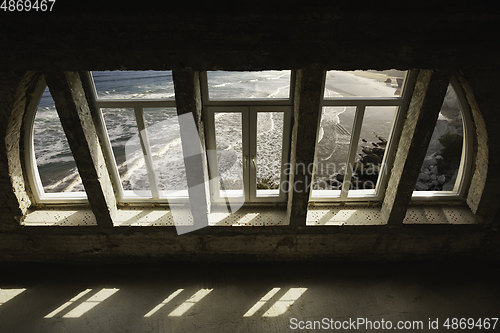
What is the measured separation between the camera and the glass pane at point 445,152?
387 cm

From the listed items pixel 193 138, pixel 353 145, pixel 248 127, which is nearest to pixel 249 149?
pixel 248 127

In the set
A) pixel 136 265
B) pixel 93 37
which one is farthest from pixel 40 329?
pixel 93 37

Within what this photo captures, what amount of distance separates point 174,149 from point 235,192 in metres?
1.23

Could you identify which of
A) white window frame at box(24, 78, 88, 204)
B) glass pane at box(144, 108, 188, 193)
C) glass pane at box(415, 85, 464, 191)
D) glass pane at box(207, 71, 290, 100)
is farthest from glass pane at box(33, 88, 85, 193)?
glass pane at box(415, 85, 464, 191)

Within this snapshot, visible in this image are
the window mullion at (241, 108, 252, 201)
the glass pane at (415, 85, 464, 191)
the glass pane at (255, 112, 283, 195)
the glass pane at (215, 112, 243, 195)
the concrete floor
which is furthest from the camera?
the glass pane at (415, 85, 464, 191)

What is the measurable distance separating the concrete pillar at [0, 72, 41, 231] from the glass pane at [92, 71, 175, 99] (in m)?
0.59

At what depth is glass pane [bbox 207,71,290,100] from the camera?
9.36 feet

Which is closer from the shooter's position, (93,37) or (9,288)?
(93,37)

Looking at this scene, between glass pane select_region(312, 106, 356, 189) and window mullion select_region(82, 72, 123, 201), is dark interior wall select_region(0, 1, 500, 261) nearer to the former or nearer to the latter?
window mullion select_region(82, 72, 123, 201)

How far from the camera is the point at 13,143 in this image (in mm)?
2812

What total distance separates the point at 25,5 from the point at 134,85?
1092 millimetres

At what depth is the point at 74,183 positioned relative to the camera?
433 cm

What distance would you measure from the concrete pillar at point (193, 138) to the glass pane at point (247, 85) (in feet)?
0.82

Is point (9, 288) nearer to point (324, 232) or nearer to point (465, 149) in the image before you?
point (324, 232)
